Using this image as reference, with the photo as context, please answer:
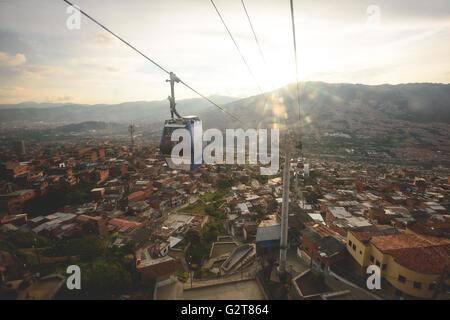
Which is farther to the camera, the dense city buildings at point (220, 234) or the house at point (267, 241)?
the house at point (267, 241)

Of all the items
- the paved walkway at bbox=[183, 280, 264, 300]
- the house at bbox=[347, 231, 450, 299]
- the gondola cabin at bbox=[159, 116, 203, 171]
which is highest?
the gondola cabin at bbox=[159, 116, 203, 171]

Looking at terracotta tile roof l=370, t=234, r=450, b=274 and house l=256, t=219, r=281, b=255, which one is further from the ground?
terracotta tile roof l=370, t=234, r=450, b=274

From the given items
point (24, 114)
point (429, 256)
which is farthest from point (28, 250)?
point (24, 114)

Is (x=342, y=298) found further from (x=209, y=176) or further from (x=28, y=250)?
(x=209, y=176)

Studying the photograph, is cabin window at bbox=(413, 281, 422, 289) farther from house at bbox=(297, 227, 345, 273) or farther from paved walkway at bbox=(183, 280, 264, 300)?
paved walkway at bbox=(183, 280, 264, 300)

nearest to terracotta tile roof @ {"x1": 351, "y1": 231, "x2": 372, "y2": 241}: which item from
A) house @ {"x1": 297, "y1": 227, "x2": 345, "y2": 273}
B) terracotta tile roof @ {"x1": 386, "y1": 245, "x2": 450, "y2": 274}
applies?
house @ {"x1": 297, "y1": 227, "x2": 345, "y2": 273}

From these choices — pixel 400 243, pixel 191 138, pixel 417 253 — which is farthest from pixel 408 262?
pixel 191 138

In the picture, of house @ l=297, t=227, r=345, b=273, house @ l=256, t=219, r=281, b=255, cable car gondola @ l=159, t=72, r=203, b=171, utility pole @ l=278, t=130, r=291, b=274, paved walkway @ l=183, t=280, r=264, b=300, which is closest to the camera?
cable car gondola @ l=159, t=72, r=203, b=171

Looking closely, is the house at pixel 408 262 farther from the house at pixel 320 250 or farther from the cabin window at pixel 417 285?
the house at pixel 320 250

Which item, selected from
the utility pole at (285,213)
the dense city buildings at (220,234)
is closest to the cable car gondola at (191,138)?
A: the utility pole at (285,213)

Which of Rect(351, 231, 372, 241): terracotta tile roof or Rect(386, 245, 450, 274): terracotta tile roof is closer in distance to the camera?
Rect(386, 245, 450, 274): terracotta tile roof

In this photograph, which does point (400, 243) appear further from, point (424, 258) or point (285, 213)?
point (285, 213)
